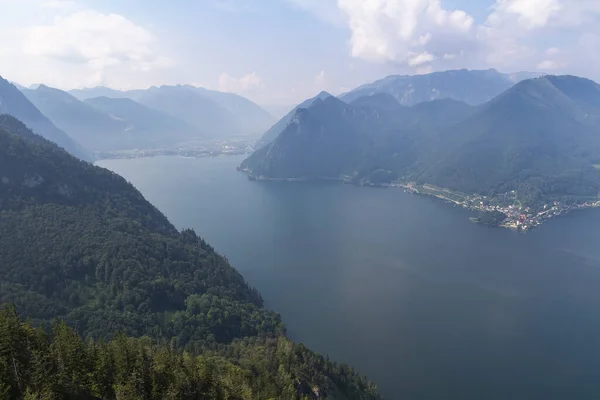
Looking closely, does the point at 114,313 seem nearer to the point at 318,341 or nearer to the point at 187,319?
the point at 187,319

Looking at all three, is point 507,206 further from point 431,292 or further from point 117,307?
point 117,307

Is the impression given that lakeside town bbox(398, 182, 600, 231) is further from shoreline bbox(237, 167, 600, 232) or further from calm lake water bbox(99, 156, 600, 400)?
calm lake water bbox(99, 156, 600, 400)

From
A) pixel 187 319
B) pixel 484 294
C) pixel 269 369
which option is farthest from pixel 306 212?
pixel 269 369

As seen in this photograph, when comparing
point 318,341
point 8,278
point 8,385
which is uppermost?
point 8,385

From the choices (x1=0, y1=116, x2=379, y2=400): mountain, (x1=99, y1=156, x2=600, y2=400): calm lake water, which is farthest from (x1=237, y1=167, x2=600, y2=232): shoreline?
(x1=0, y1=116, x2=379, y2=400): mountain

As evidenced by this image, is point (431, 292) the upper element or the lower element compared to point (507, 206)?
lower

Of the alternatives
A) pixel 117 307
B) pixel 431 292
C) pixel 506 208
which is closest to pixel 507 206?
pixel 506 208

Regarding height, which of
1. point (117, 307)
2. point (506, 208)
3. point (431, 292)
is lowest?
point (431, 292)
